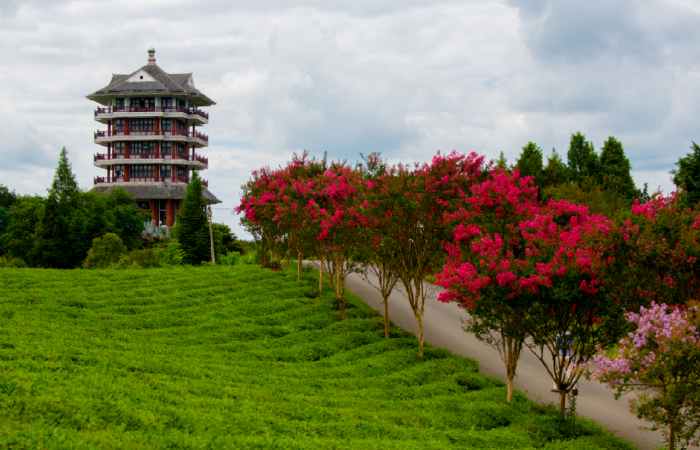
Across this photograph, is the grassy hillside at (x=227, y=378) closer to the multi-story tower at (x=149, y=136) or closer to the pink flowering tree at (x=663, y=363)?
the pink flowering tree at (x=663, y=363)

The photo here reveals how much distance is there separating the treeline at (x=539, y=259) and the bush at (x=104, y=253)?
62.7 ft

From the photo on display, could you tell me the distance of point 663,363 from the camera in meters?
10.7

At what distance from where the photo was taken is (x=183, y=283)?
94.3ft

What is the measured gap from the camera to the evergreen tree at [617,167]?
141 ft

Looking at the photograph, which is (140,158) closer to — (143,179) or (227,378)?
(143,179)

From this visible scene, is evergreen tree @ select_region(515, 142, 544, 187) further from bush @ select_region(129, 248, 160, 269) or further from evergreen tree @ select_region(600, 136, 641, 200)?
bush @ select_region(129, 248, 160, 269)

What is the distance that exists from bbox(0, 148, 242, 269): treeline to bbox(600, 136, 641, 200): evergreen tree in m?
30.1

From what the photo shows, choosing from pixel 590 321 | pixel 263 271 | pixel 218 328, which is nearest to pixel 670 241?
pixel 590 321

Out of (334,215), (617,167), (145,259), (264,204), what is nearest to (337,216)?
(334,215)

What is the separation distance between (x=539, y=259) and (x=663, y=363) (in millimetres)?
4225

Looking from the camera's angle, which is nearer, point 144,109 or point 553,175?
point 553,175

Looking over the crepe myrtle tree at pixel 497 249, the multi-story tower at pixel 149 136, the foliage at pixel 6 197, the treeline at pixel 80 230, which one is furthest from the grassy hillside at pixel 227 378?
the foliage at pixel 6 197

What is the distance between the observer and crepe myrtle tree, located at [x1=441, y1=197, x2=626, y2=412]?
1362cm

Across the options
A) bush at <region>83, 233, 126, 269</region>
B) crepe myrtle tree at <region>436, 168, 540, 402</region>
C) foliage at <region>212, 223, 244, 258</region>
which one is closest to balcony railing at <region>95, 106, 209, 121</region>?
foliage at <region>212, 223, 244, 258</region>
